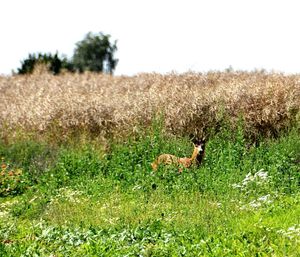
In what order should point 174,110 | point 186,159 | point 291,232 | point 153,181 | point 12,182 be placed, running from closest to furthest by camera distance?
point 291,232 < point 153,181 < point 186,159 < point 12,182 < point 174,110

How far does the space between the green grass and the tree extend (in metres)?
33.5

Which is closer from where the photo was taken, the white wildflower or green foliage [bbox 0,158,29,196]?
the white wildflower

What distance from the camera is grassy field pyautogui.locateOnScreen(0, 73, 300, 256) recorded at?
8883 mm

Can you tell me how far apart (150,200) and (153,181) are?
1.12 meters

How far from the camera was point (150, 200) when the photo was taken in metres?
11.3

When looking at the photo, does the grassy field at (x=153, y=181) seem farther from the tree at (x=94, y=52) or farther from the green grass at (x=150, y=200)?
the tree at (x=94, y=52)

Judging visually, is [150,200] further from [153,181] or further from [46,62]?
[46,62]

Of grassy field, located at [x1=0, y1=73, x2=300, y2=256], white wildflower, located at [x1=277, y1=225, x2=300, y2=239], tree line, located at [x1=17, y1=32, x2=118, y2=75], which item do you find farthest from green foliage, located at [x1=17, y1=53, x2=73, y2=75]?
white wildflower, located at [x1=277, y1=225, x2=300, y2=239]

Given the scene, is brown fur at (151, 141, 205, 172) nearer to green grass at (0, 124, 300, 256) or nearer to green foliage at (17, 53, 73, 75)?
green grass at (0, 124, 300, 256)

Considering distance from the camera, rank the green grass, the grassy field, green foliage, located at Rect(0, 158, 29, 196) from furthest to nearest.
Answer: green foliage, located at Rect(0, 158, 29, 196) < the grassy field < the green grass

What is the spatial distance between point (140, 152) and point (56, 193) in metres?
2.20

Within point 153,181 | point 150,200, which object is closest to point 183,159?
point 153,181

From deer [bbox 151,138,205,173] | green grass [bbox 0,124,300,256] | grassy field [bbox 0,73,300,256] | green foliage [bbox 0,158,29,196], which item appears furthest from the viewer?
green foliage [bbox 0,158,29,196]

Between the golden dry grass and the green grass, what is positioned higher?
the golden dry grass
